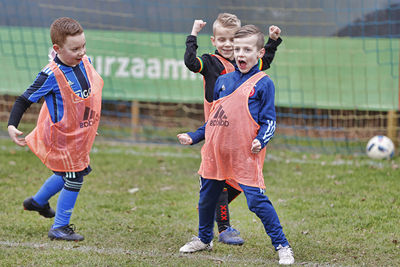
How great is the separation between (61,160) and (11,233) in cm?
80

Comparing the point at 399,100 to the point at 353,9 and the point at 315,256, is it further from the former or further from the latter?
the point at 315,256

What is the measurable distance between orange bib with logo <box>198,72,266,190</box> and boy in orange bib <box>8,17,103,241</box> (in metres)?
1.14

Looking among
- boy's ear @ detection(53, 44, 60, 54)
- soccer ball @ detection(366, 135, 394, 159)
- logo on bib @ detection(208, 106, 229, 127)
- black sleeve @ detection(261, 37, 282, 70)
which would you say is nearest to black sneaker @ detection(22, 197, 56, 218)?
boy's ear @ detection(53, 44, 60, 54)

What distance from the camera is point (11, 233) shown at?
191 inches

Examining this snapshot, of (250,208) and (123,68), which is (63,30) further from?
(123,68)

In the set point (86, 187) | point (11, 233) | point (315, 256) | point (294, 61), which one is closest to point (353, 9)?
point (294, 61)

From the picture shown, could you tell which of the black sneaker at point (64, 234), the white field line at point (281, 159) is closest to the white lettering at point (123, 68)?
the white field line at point (281, 159)

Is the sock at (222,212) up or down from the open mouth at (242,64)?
down

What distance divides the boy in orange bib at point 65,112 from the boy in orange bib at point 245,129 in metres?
0.99

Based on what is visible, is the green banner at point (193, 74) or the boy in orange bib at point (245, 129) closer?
the boy in orange bib at point (245, 129)

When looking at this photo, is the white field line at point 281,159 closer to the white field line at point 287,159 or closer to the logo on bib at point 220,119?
the white field line at point 287,159

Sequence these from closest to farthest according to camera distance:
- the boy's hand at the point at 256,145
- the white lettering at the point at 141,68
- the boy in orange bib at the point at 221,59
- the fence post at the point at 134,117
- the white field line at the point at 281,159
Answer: the boy's hand at the point at 256,145
the boy in orange bib at the point at 221,59
the white field line at the point at 281,159
the white lettering at the point at 141,68
the fence post at the point at 134,117

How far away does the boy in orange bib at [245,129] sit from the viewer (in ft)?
13.0

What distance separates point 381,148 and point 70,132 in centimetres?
490
